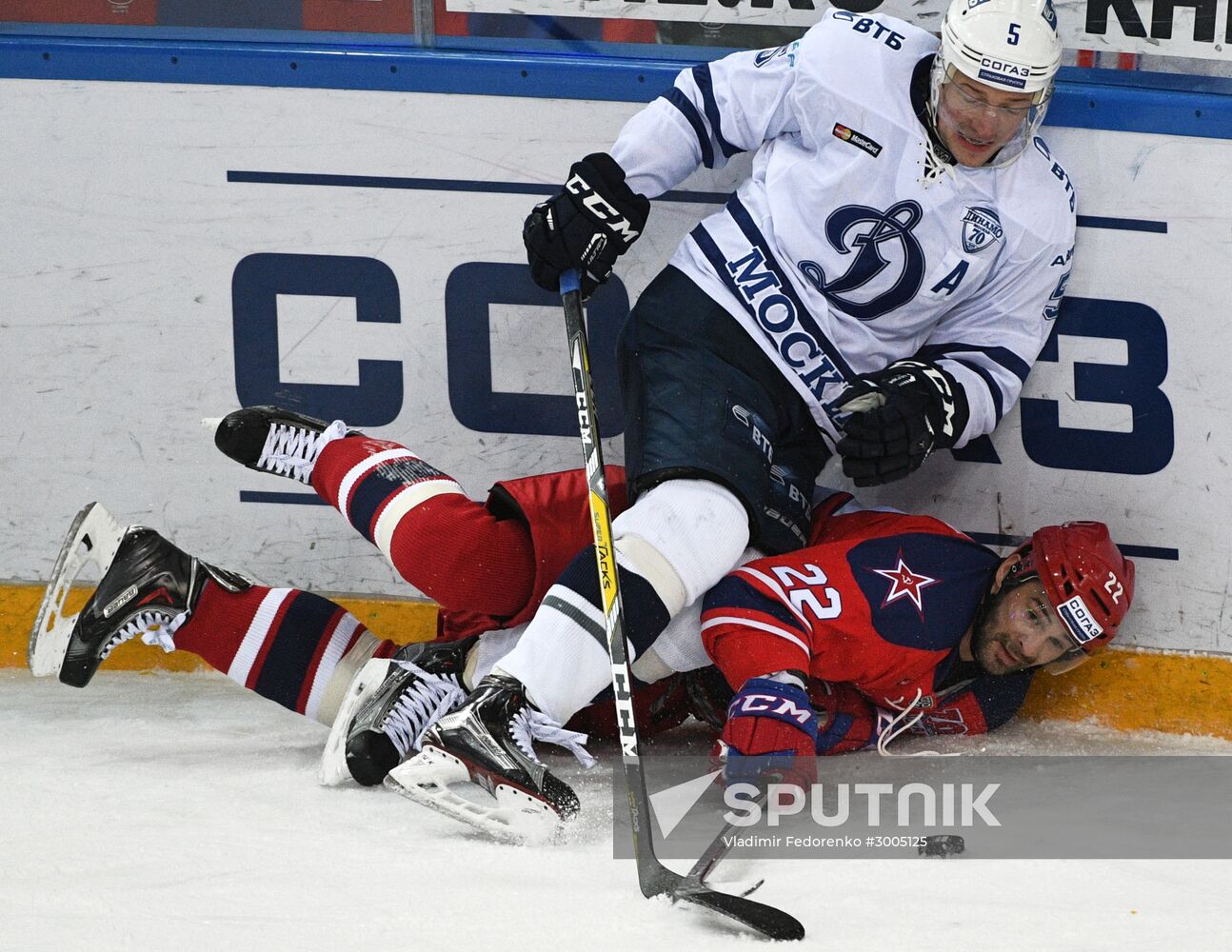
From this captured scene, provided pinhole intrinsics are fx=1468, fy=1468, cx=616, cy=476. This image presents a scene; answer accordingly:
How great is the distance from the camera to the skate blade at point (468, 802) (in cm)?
187

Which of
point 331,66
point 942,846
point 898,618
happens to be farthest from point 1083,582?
point 331,66

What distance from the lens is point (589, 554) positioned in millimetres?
2137

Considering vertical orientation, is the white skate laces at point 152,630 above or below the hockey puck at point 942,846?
above

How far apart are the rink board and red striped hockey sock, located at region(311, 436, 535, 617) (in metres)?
0.37

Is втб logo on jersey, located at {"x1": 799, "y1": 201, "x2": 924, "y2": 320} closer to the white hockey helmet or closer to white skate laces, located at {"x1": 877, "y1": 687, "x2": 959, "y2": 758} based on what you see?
the white hockey helmet

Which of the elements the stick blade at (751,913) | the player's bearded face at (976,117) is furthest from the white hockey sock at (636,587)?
the player's bearded face at (976,117)

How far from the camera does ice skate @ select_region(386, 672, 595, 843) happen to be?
1.88 m

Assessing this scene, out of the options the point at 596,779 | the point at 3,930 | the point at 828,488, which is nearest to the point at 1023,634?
the point at 828,488

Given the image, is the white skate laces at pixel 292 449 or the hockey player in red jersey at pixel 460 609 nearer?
the hockey player in red jersey at pixel 460 609

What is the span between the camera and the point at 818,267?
2422mm

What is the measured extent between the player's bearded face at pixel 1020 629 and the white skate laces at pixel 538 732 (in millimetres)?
706

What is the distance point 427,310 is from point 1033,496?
1.15 meters

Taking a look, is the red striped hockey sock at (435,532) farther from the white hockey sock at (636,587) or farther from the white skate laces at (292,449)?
the white hockey sock at (636,587)

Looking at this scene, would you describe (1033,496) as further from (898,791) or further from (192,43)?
(192,43)
